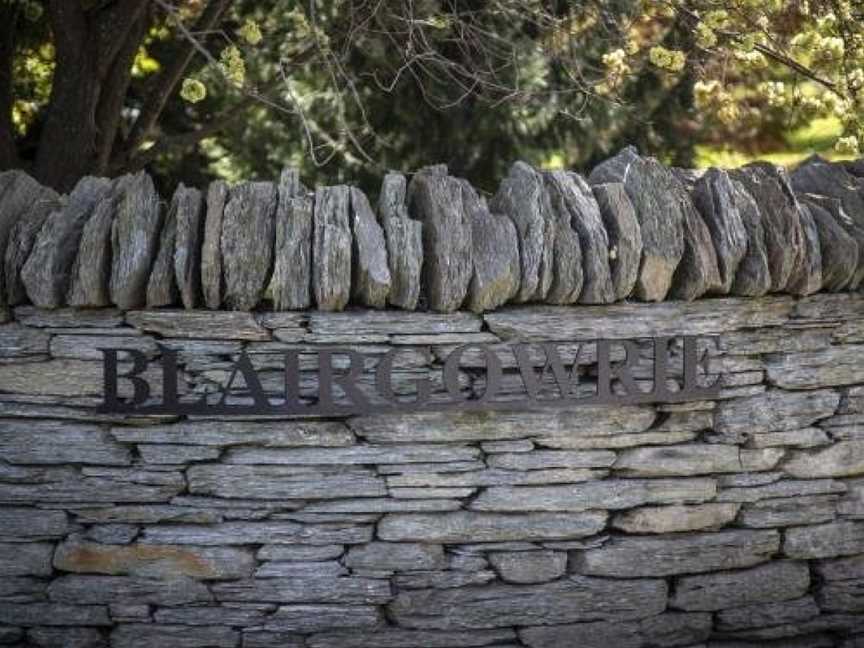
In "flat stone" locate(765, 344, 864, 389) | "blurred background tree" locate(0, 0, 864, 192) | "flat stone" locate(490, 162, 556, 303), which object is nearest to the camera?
"flat stone" locate(490, 162, 556, 303)

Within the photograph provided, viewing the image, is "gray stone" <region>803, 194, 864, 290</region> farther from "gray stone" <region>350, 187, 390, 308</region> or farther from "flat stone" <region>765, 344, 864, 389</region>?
"gray stone" <region>350, 187, 390, 308</region>

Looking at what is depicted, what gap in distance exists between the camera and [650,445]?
434 cm

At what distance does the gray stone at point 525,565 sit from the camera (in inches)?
169

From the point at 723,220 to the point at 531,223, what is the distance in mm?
658

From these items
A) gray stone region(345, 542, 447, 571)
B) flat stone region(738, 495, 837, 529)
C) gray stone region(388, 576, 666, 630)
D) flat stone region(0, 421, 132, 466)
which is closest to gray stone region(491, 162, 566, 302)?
gray stone region(345, 542, 447, 571)

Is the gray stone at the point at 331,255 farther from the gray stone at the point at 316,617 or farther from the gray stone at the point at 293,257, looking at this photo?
the gray stone at the point at 316,617

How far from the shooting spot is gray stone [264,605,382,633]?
4.26 metres

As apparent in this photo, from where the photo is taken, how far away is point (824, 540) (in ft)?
15.0

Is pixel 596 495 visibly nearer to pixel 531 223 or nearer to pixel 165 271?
pixel 531 223

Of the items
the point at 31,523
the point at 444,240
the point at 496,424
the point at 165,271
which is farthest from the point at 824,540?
the point at 31,523

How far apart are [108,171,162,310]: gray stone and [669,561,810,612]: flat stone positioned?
2.04 meters

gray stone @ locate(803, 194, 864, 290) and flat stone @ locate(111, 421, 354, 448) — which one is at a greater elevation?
gray stone @ locate(803, 194, 864, 290)

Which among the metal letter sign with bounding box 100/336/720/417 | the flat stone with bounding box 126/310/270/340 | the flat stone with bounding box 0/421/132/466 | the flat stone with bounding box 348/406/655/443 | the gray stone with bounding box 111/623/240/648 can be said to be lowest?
the gray stone with bounding box 111/623/240/648

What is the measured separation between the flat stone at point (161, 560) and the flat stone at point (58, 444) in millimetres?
285
